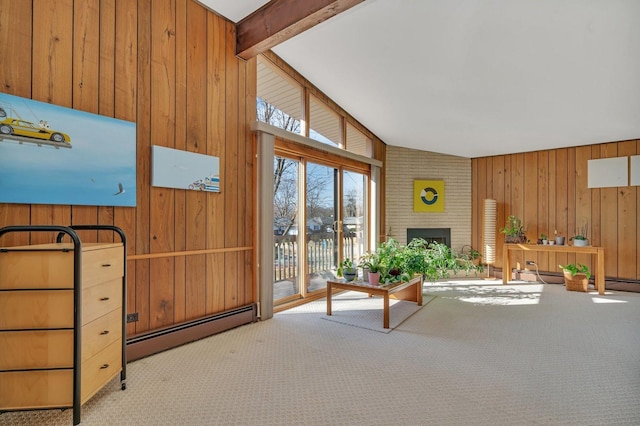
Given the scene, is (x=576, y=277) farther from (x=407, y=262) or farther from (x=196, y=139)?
(x=196, y=139)

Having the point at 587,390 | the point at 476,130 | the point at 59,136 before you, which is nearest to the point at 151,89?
the point at 59,136

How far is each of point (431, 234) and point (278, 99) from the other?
3.88m

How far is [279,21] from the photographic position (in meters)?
2.88

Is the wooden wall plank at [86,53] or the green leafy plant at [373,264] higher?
the wooden wall plank at [86,53]

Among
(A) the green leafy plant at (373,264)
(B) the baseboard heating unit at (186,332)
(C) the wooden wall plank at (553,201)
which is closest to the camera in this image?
(B) the baseboard heating unit at (186,332)

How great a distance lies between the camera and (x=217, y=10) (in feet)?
10.3

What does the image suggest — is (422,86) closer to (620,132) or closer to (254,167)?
(254,167)

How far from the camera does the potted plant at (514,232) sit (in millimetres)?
5531

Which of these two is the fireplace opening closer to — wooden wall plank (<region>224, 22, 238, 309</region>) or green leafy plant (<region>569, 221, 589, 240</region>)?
green leafy plant (<region>569, 221, 589, 240</region>)

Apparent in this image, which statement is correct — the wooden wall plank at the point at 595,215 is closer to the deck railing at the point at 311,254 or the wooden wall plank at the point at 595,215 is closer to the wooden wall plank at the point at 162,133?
Answer: the deck railing at the point at 311,254

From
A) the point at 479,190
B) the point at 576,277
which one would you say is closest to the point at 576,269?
the point at 576,277

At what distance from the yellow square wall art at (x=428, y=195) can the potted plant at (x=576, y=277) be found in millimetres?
2162

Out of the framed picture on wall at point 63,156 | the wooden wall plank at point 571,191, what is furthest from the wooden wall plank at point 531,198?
the framed picture on wall at point 63,156

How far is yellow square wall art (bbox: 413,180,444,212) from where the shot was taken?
6156mm
